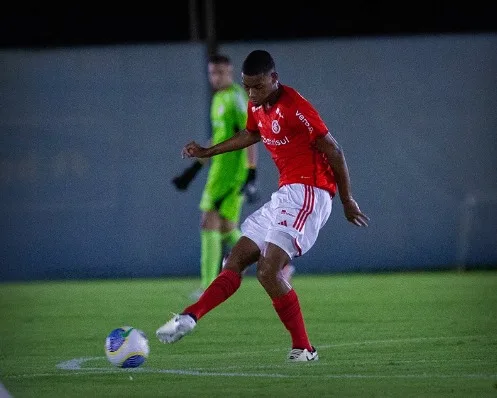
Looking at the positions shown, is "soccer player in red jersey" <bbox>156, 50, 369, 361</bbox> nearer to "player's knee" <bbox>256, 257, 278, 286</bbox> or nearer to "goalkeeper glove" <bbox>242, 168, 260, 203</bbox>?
"player's knee" <bbox>256, 257, 278, 286</bbox>

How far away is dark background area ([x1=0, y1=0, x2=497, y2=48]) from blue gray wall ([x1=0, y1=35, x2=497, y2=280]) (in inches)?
125

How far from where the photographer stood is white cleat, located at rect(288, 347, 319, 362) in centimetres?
874

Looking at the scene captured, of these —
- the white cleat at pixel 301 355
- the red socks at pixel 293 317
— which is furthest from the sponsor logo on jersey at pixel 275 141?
the white cleat at pixel 301 355

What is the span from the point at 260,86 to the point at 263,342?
7.04ft

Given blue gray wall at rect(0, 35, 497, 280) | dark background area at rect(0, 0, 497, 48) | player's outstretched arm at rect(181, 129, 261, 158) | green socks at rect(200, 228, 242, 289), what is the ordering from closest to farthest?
player's outstretched arm at rect(181, 129, 261, 158) < green socks at rect(200, 228, 242, 289) < blue gray wall at rect(0, 35, 497, 280) < dark background area at rect(0, 0, 497, 48)

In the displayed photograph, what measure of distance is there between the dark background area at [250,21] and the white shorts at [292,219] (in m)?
11.6

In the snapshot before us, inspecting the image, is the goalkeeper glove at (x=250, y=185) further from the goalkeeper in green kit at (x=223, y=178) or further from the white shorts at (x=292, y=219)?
the white shorts at (x=292, y=219)

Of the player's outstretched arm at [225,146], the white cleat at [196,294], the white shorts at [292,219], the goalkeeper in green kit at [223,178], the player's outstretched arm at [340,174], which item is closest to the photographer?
the player's outstretched arm at [340,174]

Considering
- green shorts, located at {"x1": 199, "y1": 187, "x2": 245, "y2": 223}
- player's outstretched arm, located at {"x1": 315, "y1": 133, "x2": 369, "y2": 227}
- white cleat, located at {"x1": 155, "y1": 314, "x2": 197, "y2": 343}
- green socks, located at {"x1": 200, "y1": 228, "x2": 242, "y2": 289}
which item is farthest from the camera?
green shorts, located at {"x1": 199, "y1": 187, "x2": 245, "y2": 223}

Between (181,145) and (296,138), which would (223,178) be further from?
(296,138)

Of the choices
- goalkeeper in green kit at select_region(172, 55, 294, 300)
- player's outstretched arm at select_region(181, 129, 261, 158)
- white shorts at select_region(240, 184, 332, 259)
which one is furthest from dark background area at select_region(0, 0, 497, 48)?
white shorts at select_region(240, 184, 332, 259)

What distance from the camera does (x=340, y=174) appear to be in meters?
8.80

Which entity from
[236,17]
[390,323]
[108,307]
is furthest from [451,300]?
[236,17]

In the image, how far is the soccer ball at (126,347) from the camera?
8.35 metres
